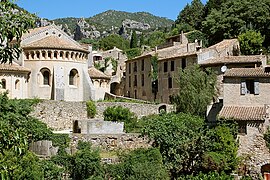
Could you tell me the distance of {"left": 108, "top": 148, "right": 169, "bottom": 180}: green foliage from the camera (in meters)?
24.5

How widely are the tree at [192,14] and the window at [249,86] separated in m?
50.7

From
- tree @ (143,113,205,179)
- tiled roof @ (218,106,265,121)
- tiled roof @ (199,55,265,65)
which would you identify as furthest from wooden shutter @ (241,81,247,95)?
tiled roof @ (199,55,265,65)

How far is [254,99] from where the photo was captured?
31.0 m

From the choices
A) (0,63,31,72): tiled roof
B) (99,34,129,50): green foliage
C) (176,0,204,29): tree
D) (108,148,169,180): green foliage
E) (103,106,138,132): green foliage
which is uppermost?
(176,0,204,29): tree

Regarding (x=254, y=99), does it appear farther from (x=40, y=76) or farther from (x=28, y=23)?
(x=28, y=23)

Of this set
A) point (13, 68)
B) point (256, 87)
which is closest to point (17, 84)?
point (13, 68)

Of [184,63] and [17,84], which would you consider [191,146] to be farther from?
[184,63]

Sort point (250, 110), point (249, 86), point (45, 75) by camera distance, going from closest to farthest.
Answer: point (250, 110) → point (249, 86) → point (45, 75)

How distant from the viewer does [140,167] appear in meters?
24.8

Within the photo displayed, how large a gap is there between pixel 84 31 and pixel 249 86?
5336 inches

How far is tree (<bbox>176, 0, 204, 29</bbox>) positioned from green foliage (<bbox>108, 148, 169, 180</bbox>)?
56870 millimetres

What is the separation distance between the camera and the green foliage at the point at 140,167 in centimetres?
2450

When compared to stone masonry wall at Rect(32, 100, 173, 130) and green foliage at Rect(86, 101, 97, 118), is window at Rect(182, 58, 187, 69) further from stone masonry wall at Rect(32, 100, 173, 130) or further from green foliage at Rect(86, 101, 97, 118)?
green foliage at Rect(86, 101, 97, 118)

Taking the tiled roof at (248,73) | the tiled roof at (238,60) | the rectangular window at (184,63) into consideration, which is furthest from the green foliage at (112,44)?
the tiled roof at (248,73)
